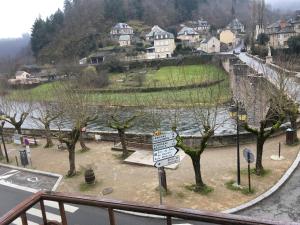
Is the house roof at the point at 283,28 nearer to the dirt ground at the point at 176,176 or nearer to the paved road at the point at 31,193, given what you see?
the dirt ground at the point at 176,176

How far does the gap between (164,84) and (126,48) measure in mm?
42473

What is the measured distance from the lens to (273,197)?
14273 millimetres

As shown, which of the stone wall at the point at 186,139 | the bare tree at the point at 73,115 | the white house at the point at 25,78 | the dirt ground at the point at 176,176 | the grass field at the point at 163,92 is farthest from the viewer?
the white house at the point at 25,78

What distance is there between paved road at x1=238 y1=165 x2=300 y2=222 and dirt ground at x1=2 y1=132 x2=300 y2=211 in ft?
2.12

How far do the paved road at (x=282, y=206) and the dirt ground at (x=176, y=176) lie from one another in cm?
65

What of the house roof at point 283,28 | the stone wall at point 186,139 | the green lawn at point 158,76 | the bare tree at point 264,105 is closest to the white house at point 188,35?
the house roof at point 283,28

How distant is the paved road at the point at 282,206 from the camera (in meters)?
12.8

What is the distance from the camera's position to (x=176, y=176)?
17.5 m

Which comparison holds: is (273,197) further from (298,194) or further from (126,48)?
(126,48)

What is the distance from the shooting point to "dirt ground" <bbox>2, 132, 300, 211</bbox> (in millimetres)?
14750

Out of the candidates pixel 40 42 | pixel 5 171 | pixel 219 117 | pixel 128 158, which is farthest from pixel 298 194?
pixel 40 42

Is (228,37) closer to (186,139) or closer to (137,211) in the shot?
(186,139)

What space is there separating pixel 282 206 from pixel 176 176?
18.5 ft

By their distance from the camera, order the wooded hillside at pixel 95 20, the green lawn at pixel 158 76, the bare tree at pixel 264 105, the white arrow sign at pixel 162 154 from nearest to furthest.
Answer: the white arrow sign at pixel 162 154 → the bare tree at pixel 264 105 → the green lawn at pixel 158 76 → the wooded hillside at pixel 95 20
